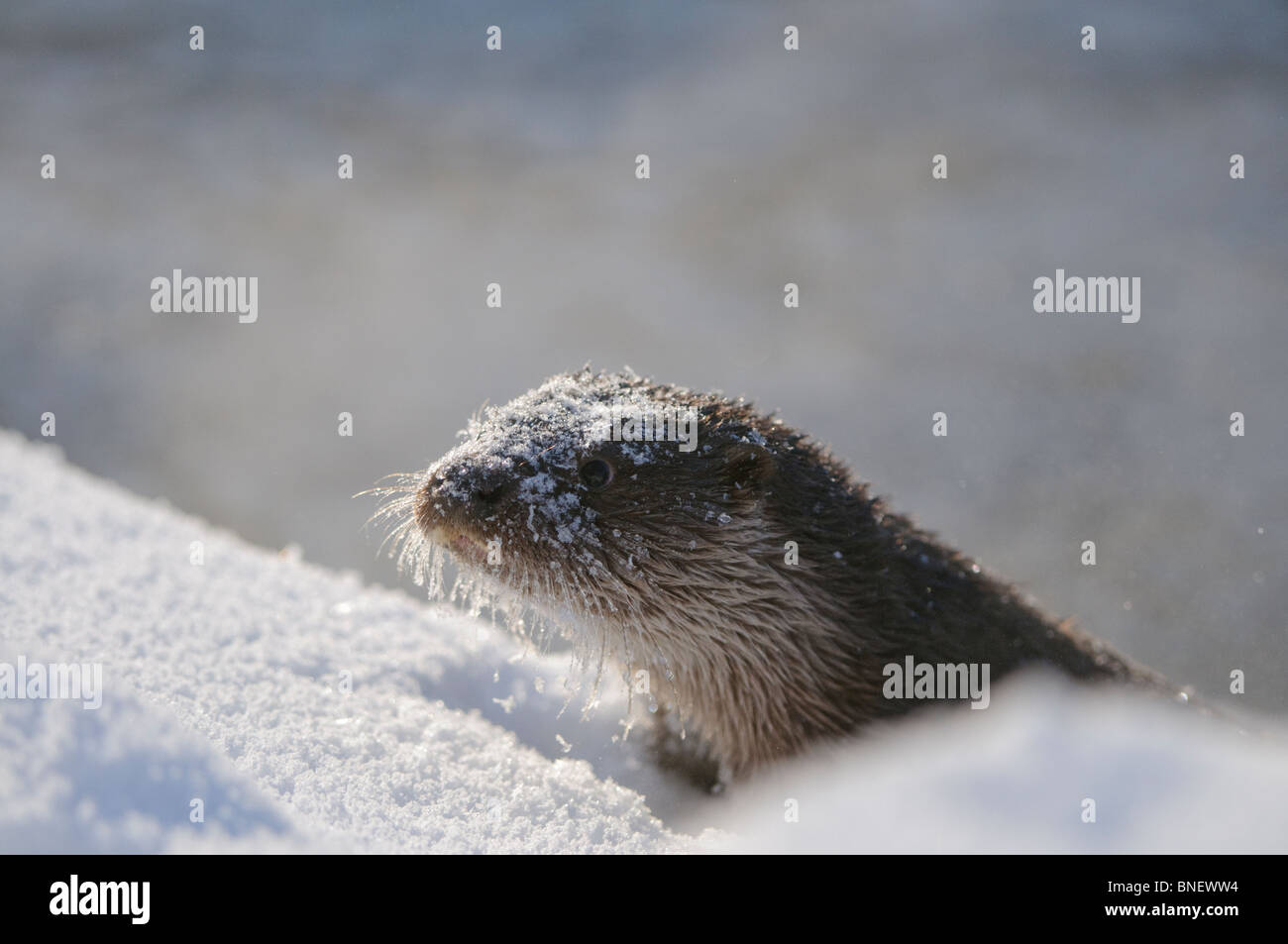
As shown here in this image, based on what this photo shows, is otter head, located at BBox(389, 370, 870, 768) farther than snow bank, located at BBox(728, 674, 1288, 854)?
Yes

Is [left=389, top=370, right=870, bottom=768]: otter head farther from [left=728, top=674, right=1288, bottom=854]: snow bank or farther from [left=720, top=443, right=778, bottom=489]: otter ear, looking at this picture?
[left=728, top=674, right=1288, bottom=854]: snow bank

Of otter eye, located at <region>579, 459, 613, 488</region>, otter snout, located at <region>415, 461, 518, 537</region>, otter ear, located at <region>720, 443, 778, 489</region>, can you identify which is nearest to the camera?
otter snout, located at <region>415, 461, 518, 537</region>

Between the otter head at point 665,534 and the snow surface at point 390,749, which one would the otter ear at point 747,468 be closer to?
the otter head at point 665,534

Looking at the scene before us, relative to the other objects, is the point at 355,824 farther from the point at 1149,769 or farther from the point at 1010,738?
the point at 1149,769

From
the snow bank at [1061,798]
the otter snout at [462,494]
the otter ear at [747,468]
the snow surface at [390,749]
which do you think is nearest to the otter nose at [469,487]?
Result: the otter snout at [462,494]

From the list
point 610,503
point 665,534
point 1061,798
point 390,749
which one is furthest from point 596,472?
point 1061,798

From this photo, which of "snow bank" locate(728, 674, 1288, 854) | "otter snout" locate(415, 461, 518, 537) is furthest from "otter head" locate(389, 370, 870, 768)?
"snow bank" locate(728, 674, 1288, 854)
